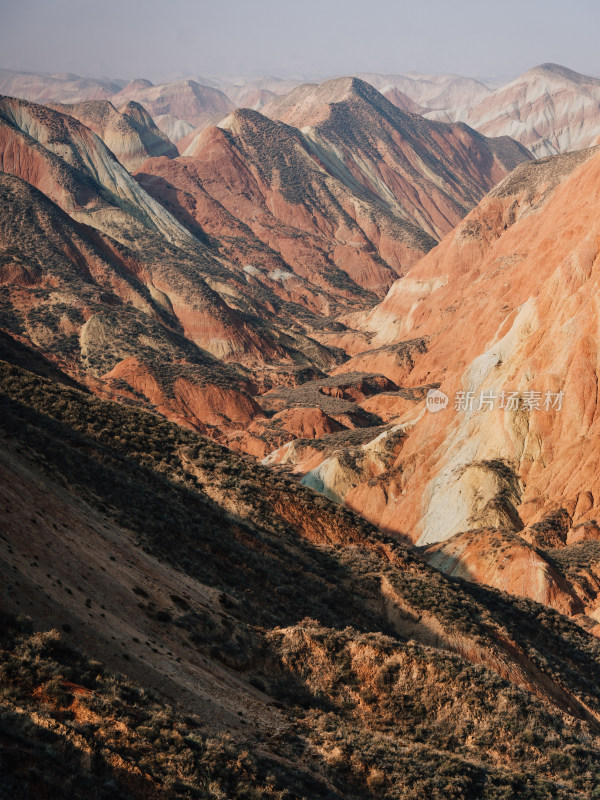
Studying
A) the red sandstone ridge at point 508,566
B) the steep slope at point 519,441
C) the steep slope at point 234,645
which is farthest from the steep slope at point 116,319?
the steep slope at point 234,645

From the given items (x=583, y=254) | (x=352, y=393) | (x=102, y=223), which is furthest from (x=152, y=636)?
(x=102, y=223)

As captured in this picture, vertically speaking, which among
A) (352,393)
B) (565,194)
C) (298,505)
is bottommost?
(298,505)

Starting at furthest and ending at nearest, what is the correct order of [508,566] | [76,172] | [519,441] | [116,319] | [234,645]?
1. [76,172]
2. [116,319]
3. [519,441]
4. [508,566]
5. [234,645]

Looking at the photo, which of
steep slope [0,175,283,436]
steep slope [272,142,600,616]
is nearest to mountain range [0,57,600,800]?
steep slope [272,142,600,616]

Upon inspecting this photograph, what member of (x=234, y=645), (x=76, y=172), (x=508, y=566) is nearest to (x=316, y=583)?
(x=234, y=645)

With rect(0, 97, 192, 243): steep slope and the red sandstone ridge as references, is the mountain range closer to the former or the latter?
the red sandstone ridge

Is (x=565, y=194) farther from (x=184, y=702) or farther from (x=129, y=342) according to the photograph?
(x=184, y=702)

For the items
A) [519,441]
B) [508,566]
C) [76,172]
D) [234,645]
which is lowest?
[234,645]

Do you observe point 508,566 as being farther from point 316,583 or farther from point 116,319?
point 116,319
